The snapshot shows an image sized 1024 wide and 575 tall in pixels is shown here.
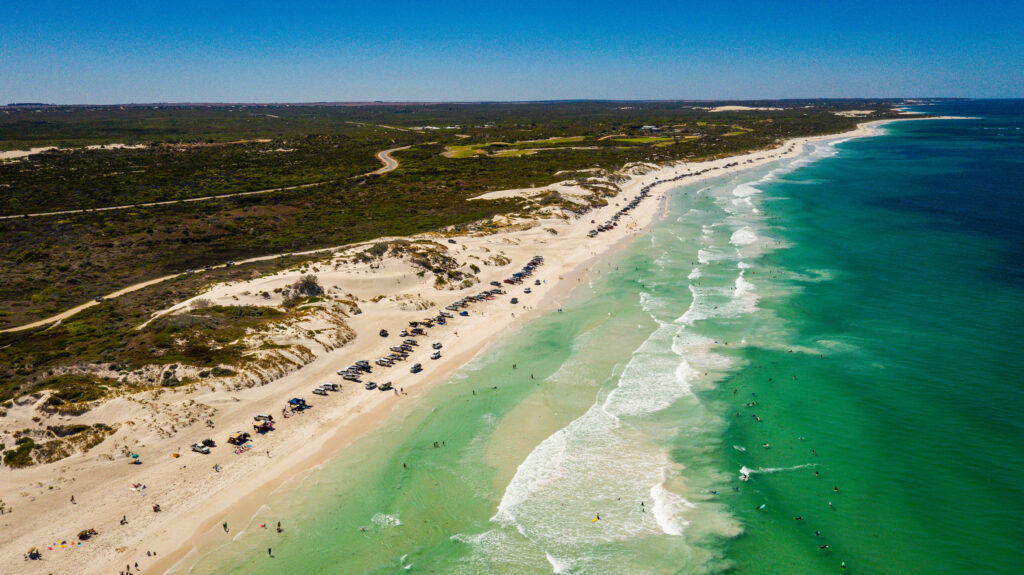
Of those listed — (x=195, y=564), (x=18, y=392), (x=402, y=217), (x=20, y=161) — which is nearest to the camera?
(x=195, y=564)

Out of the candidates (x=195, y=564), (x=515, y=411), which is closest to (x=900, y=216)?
(x=515, y=411)

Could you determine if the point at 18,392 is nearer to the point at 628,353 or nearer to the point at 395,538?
the point at 395,538

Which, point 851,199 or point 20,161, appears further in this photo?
point 20,161

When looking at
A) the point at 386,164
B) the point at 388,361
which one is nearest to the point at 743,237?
the point at 388,361

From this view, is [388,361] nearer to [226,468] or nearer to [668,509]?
[226,468]

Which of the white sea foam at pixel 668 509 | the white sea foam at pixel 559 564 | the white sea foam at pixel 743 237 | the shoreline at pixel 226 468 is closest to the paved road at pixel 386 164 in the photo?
the shoreline at pixel 226 468

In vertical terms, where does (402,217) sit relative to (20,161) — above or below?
below

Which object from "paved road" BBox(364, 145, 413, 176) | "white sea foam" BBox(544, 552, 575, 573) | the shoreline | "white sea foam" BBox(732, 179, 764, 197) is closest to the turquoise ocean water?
"white sea foam" BBox(544, 552, 575, 573)

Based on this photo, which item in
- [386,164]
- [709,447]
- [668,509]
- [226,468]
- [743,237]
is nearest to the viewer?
[668,509]
